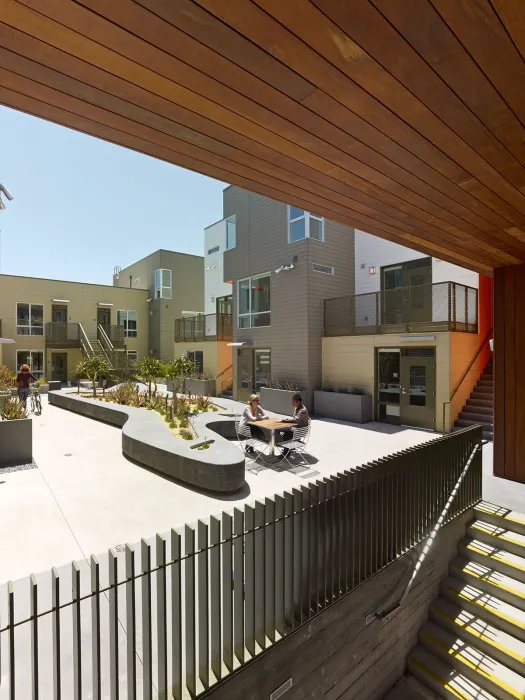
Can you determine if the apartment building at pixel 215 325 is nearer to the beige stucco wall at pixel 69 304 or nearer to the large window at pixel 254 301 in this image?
the large window at pixel 254 301

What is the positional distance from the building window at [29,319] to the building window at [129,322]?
16.6 ft

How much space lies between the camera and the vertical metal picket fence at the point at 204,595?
2123mm

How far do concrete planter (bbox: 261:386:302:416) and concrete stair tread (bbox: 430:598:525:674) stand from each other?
8.08m

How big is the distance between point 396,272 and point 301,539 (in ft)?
39.4

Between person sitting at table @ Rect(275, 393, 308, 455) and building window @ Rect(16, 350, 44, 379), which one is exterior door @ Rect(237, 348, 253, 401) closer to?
person sitting at table @ Rect(275, 393, 308, 455)

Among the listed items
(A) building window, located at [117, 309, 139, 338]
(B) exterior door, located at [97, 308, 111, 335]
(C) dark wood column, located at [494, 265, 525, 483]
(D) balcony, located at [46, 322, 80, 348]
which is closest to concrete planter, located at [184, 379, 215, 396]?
(D) balcony, located at [46, 322, 80, 348]

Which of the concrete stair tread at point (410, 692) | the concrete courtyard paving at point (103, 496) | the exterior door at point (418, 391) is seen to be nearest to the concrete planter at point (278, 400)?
the concrete courtyard paving at point (103, 496)

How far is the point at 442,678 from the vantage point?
3.95m

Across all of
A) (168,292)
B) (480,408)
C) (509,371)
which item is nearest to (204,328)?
(168,292)

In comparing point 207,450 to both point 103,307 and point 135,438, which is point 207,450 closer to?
point 135,438

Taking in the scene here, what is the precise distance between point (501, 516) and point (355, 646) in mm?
2761

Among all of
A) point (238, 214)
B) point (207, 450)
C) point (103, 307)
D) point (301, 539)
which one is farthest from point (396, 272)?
point (103, 307)

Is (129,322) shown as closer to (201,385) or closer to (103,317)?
(103,317)

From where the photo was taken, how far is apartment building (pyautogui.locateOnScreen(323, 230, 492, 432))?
1030cm
